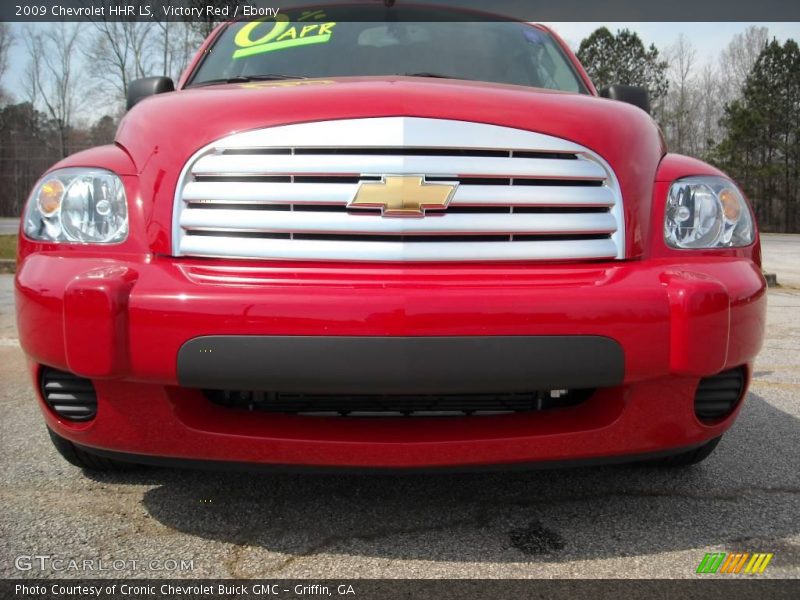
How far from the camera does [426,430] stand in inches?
68.5

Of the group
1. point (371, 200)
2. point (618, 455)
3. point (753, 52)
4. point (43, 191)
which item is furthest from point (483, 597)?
point (753, 52)

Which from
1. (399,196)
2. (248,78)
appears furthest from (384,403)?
(248,78)

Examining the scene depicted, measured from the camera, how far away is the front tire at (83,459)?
2.17m

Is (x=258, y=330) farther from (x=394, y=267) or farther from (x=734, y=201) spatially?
(x=734, y=201)

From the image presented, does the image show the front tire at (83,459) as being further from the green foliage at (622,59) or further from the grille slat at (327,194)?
the green foliage at (622,59)

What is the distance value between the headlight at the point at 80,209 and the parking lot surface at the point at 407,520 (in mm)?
796

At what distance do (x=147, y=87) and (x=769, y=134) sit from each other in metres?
47.9

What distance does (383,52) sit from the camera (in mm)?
2869

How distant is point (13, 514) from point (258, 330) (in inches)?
40.0

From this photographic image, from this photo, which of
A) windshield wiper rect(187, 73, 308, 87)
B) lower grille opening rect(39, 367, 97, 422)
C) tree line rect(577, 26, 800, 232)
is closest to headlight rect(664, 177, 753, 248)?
windshield wiper rect(187, 73, 308, 87)

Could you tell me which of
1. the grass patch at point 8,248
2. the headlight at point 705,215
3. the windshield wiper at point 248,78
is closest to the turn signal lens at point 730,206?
the headlight at point 705,215

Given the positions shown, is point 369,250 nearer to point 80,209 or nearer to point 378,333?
point 378,333

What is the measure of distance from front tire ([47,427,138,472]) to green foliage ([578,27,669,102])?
4637 centimetres

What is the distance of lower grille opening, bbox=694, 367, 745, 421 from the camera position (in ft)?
6.21
